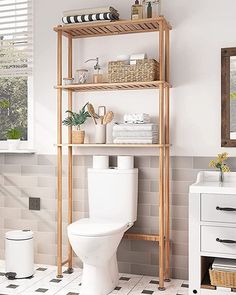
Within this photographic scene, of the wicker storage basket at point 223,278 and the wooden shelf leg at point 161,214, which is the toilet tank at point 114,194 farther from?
the wicker storage basket at point 223,278

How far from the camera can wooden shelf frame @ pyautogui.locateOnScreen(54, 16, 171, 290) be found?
3268 millimetres

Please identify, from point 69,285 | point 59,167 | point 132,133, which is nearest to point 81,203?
point 59,167

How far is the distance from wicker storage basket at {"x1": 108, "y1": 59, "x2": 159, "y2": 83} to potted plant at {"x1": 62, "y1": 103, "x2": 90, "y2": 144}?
0.35 meters

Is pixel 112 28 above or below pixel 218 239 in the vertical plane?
above

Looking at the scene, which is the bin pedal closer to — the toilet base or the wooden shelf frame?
the wooden shelf frame

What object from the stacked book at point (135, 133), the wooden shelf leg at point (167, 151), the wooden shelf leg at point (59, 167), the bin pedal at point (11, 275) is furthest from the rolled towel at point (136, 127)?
the bin pedal at point (11, 275)

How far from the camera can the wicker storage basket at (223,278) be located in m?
2.86

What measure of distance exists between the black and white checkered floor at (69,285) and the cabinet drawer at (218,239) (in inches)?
21.0

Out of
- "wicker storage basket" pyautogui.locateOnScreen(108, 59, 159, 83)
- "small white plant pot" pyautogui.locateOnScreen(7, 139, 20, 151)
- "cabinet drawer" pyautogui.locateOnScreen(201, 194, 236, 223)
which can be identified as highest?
"wicker storage basket" pyautogui.locateOnScreen(108, 59, 159, 83)

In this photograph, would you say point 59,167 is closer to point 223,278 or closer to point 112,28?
point 112,28

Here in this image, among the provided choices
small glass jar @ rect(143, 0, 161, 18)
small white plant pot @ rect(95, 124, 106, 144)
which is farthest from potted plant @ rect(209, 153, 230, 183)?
small glass jar @ rect(143, 0, 161, 18)

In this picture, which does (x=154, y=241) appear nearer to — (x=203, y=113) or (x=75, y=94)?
(x=203, y=113)

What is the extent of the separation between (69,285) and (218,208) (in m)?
1.29

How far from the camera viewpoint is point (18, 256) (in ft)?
11.5
